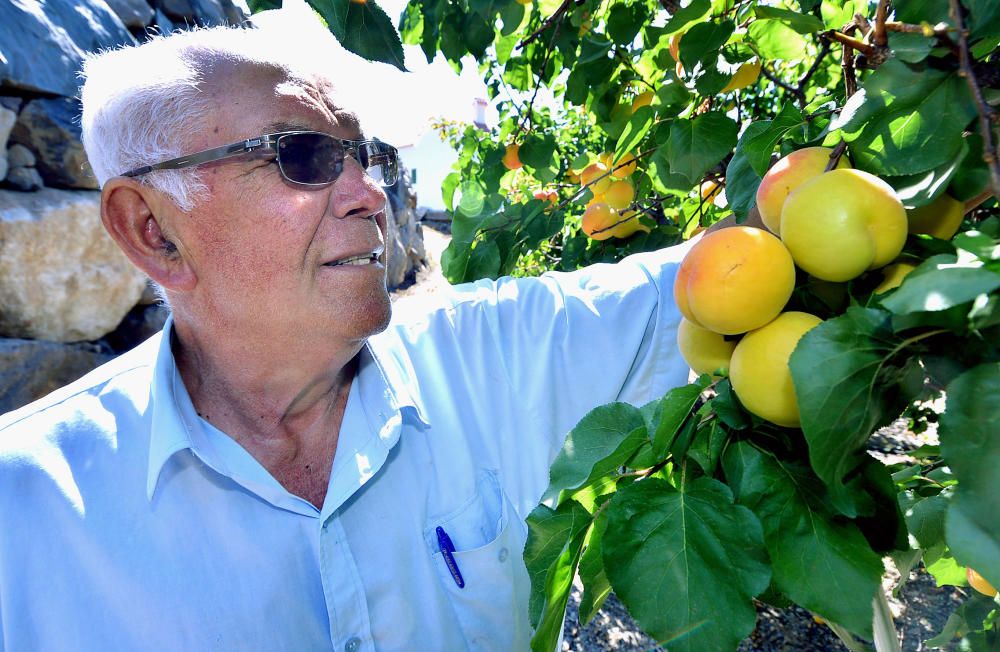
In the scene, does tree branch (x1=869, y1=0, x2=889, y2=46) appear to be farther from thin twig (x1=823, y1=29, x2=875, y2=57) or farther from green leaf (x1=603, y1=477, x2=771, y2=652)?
→ green leaf (x1=603, y1=477, x2=771, y2=652)

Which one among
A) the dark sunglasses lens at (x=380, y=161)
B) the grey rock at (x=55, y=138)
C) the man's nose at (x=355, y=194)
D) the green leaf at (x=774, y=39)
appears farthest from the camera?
the grey rock at (x=55, y=138)

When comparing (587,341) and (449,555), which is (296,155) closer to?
(587,341)

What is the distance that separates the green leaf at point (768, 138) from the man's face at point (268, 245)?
85 centimetres

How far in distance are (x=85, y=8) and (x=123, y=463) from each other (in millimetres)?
5719

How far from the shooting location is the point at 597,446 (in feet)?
2.62

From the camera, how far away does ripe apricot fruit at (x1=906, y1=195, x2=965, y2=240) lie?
770 mm

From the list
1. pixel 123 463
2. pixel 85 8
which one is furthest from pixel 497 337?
pixel 85 8

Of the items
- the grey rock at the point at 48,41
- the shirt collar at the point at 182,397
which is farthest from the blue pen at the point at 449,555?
the grey rock at the point at 48,41

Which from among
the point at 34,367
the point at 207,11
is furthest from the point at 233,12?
the point at 34,367

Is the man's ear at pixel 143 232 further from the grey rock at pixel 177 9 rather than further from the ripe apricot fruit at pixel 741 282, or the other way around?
the grey rock at pixel 177 9

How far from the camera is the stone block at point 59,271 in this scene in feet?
15.5

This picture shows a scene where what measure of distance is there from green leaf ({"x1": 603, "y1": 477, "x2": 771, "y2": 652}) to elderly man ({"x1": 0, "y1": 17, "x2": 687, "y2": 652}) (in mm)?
916

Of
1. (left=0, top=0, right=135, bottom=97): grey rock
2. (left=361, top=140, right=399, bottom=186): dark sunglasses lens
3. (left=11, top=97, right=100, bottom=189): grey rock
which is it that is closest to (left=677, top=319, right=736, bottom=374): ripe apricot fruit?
(left=361, top=140, right=399, bottom=186): dark sunglasses lens

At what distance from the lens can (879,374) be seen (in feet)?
1.96
